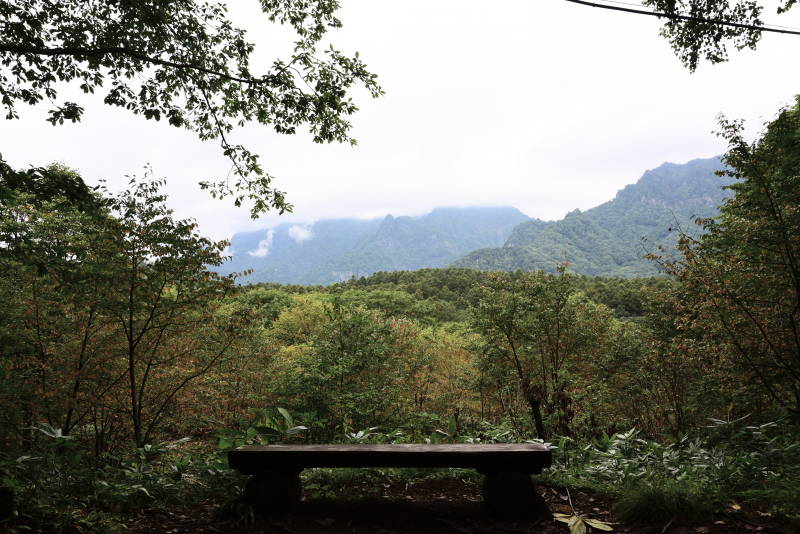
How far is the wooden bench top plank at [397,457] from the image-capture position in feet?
9.04

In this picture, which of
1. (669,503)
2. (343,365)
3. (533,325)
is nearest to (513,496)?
(669,503)

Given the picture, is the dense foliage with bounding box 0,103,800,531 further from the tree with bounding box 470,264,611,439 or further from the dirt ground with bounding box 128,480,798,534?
the dirt ground with bounding box 128,480,798,534

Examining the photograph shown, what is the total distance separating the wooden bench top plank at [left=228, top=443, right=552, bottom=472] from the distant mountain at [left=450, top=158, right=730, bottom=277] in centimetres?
7693

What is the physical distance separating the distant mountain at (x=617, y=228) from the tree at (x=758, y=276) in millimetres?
73741

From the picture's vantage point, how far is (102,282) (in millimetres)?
5414

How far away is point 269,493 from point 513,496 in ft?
5.82


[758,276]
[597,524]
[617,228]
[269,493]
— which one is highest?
[617,228]

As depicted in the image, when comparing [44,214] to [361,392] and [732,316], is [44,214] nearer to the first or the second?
[361,392]

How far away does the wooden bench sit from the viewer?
2.75m

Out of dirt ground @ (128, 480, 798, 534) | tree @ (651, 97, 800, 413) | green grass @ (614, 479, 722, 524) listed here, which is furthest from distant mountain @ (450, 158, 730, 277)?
dirt ground @ (128, 480, 798, 534)

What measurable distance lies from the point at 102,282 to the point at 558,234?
14298 centimetres

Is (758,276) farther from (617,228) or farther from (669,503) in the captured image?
(617,228)

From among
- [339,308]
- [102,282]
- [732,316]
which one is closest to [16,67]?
[102,282]

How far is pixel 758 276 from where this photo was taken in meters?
4.33
